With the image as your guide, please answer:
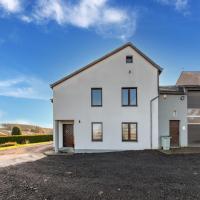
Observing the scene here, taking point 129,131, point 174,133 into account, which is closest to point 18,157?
point 129,131

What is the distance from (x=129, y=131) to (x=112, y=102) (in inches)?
99.7

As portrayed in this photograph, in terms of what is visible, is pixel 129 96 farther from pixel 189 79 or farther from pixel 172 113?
pixel 189 79


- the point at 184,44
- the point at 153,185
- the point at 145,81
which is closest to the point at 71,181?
the point at 153,185

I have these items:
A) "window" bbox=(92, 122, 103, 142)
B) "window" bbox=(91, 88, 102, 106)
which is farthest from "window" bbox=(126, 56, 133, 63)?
"window" bbox=(92, 122, 103, 142)

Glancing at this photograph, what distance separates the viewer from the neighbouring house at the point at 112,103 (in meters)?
20.2

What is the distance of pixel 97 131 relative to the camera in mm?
20531

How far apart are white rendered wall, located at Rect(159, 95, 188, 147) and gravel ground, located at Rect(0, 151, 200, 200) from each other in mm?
7304

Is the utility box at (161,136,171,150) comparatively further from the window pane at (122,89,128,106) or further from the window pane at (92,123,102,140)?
the window pane at (92,123,102,140)

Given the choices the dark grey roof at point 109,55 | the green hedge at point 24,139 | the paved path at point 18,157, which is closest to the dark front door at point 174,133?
the dark grey roof at point 109,55

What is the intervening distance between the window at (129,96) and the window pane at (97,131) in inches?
99.8

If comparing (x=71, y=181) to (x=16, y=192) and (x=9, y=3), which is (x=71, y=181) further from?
(x=9, y=3)

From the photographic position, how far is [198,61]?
88.3 ft

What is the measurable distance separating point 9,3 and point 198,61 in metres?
19.7

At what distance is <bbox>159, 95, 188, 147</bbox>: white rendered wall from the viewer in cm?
2172
